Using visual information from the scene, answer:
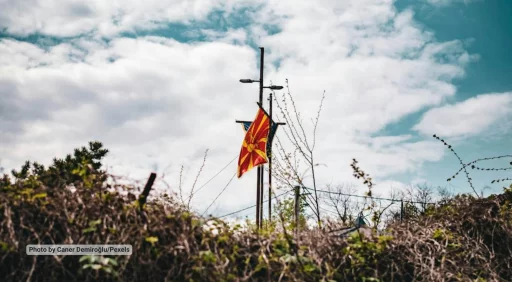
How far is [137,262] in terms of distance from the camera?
3629 millimetres

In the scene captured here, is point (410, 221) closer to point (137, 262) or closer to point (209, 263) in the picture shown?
point (209, 263)

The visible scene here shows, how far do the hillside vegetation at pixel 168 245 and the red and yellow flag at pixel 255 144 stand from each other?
7.94 m

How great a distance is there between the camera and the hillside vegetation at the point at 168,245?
355 centimetres

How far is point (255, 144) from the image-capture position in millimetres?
13203

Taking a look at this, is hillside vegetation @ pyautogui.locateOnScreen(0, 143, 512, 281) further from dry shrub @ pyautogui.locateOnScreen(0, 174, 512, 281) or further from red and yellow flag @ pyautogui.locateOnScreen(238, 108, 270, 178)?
red and yellow flag @ pyautogui.locateOnScreen(238, 108, 270, 178)

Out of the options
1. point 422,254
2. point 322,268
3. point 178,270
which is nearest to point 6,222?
point 178,270

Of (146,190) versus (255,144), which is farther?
(255,144)

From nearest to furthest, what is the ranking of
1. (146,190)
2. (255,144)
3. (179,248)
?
(179,248), (146,190), (255,144)

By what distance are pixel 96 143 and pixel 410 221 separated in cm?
1655

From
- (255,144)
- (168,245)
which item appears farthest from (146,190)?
(255,144)

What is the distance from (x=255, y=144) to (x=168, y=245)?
31.2 feet

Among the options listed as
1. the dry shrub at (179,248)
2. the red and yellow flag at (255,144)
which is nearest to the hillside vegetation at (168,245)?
the dry shrub at (179,248)

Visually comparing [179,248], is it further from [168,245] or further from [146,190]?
[146,190]

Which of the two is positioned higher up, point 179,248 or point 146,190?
point 146,190
